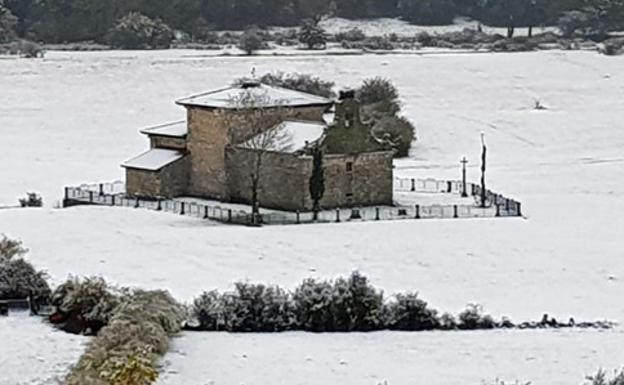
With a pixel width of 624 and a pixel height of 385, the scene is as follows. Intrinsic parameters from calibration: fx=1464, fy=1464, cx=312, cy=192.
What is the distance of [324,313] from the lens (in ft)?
91.8

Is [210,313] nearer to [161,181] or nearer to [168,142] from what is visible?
[161,181]

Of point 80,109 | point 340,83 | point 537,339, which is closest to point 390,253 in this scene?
point 537,339

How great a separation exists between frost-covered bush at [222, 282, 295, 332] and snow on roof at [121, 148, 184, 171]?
1812cm

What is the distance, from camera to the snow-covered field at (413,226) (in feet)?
87.9

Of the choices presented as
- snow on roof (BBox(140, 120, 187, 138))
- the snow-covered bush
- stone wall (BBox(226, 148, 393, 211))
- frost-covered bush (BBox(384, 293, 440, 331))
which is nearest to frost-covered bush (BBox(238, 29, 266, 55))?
the snow-covered bush

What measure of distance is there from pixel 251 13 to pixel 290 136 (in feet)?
256

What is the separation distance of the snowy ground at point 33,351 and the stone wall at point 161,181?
18.1m

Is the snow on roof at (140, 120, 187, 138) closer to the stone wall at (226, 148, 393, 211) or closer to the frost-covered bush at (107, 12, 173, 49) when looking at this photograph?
the stone wall at (226, 148, 393, 211)

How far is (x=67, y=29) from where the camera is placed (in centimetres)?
11175

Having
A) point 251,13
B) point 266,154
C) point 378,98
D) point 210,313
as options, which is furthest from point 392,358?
point 251,13

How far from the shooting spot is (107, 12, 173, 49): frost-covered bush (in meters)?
108

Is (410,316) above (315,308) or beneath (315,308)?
beneath

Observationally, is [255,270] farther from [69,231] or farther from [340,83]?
[340,83]

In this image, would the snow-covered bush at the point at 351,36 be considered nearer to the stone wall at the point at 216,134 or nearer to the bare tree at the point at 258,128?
the bare tree at the point at 258,128
